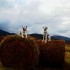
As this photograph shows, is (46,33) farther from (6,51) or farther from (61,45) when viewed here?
(6,51)

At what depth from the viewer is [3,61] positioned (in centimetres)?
2355

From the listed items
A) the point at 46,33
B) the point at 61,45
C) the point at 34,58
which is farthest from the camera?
the point at 46,33

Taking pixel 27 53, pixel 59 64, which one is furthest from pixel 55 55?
pixel 27 53

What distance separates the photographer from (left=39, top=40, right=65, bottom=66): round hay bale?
24.5m

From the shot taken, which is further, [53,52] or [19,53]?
[53,52]

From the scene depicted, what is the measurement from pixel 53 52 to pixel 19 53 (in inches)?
100

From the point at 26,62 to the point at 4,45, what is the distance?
180 centimetres

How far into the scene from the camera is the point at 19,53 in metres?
23.3

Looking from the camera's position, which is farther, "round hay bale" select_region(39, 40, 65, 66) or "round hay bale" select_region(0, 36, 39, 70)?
"round hay bale" select_region(39, 40, 65, 66)

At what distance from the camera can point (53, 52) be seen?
80.7 feet

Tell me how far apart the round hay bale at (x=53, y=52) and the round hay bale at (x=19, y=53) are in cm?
161

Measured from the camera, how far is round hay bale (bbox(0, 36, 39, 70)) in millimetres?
23062

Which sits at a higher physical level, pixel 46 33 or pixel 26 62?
pixel 46 33

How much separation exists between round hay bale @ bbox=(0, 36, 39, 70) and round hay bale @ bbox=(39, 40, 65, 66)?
5.28 ft
